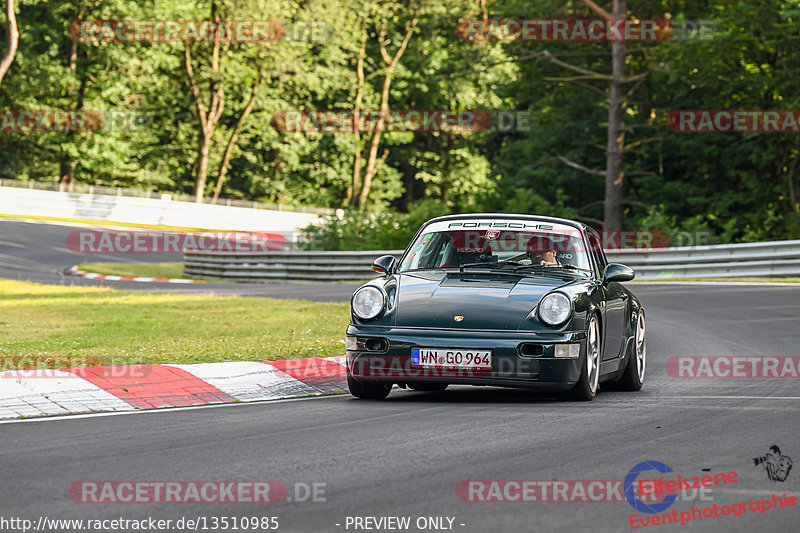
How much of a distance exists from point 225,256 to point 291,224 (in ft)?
83.5

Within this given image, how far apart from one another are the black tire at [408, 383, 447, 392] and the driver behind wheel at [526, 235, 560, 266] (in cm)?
126

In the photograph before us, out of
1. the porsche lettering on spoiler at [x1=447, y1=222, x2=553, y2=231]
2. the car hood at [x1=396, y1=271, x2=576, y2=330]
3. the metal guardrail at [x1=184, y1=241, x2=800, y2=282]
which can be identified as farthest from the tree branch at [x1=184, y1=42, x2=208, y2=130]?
the car hood at [x1=396, y1=271, x2=576, y2=330]

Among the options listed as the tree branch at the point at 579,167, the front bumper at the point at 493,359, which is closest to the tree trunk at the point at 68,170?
the tree branch at the point at 579,167

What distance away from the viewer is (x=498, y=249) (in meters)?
9.34

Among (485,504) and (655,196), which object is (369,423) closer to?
(485,504)

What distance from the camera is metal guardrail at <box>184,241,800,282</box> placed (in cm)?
2367

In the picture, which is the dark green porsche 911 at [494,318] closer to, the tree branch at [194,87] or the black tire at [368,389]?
the black tire at [368,389]

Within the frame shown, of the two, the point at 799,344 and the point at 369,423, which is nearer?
the point at 369,423

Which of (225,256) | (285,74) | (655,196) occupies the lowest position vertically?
(225,256)

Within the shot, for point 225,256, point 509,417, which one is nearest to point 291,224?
point 225,256

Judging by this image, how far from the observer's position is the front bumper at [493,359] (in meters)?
7.88

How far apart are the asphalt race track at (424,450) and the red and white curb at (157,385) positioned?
45 centimetres

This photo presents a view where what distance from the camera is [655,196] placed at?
112 ft

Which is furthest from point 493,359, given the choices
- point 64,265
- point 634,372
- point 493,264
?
point 64,265
